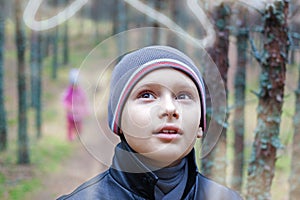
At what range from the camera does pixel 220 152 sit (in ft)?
6.39

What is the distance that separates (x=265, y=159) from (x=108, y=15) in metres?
7.25

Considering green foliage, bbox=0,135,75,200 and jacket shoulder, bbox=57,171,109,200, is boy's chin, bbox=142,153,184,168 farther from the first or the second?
green foliage, bbox=0,135,75,200

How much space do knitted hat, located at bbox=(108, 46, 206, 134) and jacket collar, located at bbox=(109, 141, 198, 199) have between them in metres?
0.06

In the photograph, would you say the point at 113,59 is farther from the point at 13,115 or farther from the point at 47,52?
the point at 47,52

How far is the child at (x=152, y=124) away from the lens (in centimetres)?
94

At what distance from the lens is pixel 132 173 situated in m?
0.97

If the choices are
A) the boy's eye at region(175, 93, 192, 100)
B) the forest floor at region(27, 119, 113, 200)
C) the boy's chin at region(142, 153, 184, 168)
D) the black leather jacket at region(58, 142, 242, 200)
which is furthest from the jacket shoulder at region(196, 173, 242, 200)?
the forest floor at region(27, 119, 113, 200)

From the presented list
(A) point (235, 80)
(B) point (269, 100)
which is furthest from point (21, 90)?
(B) point (269, 100)

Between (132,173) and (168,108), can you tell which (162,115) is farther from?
(132,173)

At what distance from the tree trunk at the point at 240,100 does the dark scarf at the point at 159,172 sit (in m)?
1.08

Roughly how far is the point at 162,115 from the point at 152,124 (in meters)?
0.03

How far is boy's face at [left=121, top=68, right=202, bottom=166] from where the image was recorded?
0.93 metres

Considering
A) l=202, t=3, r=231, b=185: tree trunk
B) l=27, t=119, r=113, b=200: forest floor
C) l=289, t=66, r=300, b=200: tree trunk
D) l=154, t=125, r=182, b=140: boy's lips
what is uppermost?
l=202, t=3, r=231, b=185: tree trunk

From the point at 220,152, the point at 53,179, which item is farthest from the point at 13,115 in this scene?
the point at 220,152
